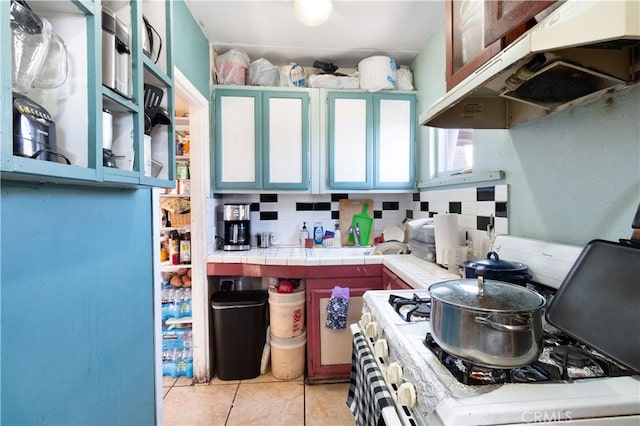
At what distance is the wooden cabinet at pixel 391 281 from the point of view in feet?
5.18

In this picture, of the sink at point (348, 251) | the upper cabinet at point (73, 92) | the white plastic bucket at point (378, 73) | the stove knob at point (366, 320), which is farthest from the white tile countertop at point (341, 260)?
the white plastic bucket at point (378, 73)

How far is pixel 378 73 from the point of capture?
222 centimetres

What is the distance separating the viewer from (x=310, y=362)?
201cm

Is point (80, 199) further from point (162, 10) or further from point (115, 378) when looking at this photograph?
point (162, 10)

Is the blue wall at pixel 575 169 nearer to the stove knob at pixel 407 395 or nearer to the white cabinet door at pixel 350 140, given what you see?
the stove knob at pixel 407 395

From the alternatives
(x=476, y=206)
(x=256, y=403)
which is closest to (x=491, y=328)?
(x=476, y=206)

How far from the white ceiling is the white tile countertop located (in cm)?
159

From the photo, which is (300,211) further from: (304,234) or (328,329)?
(328,329)

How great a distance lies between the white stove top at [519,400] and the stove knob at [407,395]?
1 cm

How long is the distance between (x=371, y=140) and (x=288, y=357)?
1774 mm

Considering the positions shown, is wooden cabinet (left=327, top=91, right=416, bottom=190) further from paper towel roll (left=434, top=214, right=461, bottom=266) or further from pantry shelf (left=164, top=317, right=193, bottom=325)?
pantry shelf (left=164, top=317, right=193, bottom=325)

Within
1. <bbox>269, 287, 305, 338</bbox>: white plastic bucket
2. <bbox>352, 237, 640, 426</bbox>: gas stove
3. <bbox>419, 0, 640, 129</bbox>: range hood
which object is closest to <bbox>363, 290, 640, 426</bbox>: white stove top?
<bbox>352, 237, 640, 426</bbox>: gas stove

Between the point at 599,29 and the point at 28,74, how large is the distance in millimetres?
1205

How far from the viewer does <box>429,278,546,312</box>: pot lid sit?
623 millimetres
